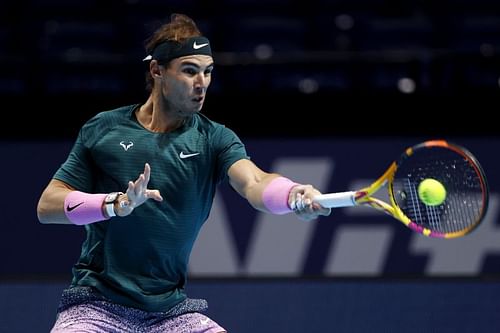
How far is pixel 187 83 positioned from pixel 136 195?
0.82 meters

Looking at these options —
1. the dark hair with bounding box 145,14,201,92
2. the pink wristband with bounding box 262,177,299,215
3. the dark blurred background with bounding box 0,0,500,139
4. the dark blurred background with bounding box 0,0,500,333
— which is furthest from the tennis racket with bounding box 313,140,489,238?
the dark blurred background with bounding box 0,0,500,139

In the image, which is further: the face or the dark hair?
the dark hair

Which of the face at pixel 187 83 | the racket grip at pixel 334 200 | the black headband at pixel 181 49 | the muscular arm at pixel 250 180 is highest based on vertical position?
the black headband at pixel 181 49

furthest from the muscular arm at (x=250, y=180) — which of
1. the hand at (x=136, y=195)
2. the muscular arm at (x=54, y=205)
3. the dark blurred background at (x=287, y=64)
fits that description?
the dark blurred background at (x=287, y=64)

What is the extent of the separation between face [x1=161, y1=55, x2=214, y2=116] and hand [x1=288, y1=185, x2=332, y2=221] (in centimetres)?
79

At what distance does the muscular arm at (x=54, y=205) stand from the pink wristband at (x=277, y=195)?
3.09ft

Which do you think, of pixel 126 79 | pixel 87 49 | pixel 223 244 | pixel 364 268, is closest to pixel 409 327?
pixel 364 268

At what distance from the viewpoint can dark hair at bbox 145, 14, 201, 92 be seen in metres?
4.75

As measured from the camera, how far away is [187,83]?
4645 mm

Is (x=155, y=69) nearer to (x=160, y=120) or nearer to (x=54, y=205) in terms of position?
(x=160, y=120)

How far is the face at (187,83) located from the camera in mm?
4621

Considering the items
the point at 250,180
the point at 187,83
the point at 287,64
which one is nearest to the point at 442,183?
the point at 250,180

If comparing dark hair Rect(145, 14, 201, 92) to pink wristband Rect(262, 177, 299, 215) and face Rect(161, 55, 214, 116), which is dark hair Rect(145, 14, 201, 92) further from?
pink wristband Rect(262, 177, 299, 215)

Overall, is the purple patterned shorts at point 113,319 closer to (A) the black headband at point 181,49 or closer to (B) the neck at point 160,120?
(B) the neck at point 160,120
